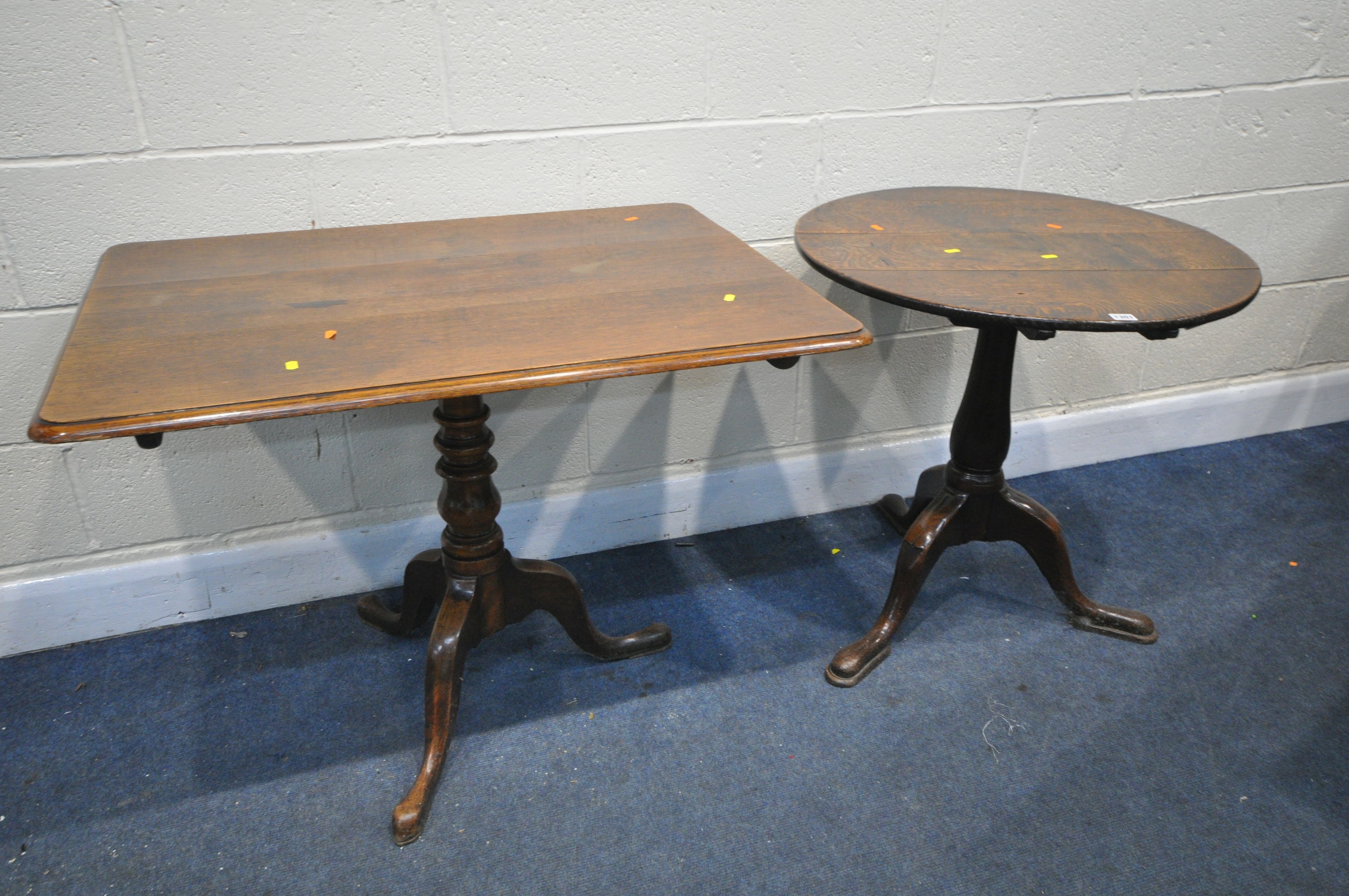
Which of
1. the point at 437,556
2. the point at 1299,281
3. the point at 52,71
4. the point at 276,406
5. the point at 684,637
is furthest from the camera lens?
the point at 1299,281

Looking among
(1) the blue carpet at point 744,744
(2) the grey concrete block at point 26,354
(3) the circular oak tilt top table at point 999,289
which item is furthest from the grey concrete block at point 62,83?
(3) the circular oak tilt top table at point 999,289

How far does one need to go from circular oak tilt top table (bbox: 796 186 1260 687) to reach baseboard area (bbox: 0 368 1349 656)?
0.94 feet

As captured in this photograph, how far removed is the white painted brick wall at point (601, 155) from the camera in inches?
57.6

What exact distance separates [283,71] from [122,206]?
34 centimetres

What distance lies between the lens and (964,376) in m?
2.19

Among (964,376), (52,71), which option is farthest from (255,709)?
(964,376)

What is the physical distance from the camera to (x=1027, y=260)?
4.87 feet

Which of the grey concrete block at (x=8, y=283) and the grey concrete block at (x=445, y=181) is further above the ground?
the grey concrete block at (x=445, y=181)

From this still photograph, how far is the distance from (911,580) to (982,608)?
0.79ft

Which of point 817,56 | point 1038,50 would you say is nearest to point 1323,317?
point 1038,50

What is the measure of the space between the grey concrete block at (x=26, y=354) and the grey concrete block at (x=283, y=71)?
0.35 m

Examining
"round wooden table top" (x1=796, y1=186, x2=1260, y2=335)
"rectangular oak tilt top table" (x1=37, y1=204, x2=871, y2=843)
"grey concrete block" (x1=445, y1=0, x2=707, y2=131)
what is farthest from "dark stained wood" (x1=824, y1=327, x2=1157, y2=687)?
"grey concrete block" (x1=445, y1=0, x2=707, y2=131)

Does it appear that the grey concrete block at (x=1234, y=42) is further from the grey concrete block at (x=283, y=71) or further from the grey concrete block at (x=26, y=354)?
the grey concrete block at (x=26, y=354)

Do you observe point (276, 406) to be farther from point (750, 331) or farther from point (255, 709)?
point (255, 709)
